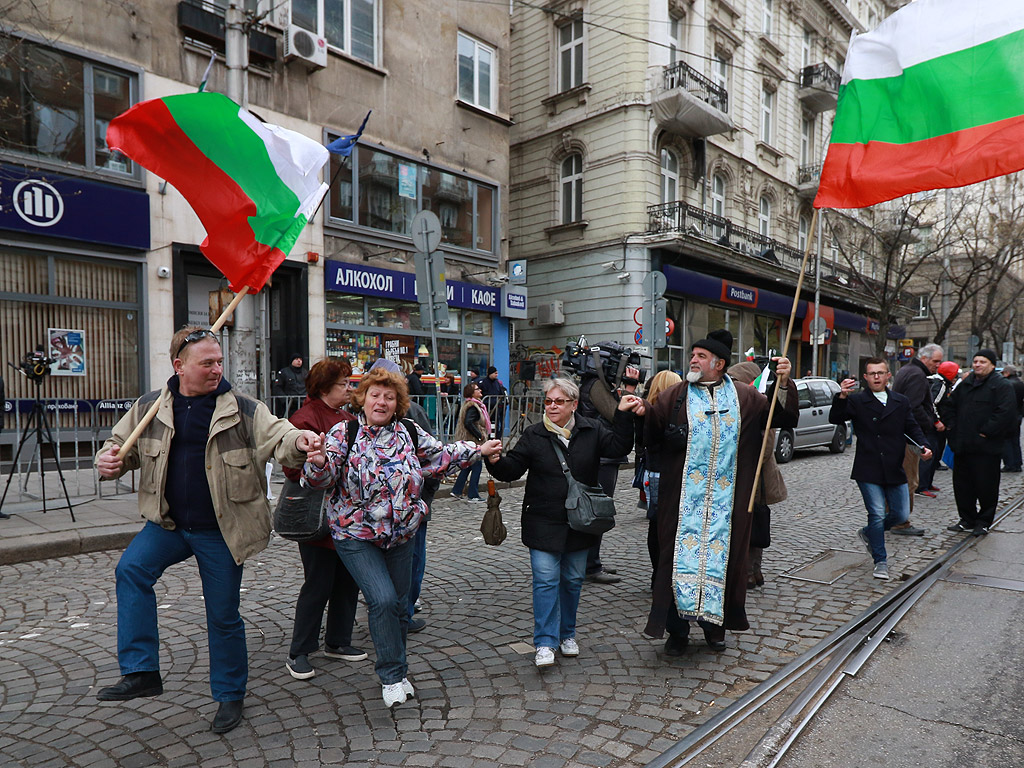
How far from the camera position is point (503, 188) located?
18.2 metres

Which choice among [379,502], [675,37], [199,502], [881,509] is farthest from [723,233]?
[199,502]

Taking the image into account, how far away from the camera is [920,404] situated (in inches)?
335

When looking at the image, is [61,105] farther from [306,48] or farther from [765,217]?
[765,217]

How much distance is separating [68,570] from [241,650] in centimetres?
369

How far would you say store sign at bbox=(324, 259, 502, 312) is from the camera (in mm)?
14469

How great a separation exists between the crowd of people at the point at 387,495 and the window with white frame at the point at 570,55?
18.8m

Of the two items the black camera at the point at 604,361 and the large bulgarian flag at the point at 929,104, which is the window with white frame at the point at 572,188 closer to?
the black camera at the point at 604,361

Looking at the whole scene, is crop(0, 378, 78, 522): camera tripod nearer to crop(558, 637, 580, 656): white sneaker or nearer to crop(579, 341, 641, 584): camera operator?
crop(579, 341, 641, 584): camera operator

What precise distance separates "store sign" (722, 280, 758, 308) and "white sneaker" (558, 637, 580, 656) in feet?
65.1

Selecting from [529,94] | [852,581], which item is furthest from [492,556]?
[529,94]

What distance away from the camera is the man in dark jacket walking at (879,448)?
583 cm

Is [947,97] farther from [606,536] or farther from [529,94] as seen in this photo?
[529,94]

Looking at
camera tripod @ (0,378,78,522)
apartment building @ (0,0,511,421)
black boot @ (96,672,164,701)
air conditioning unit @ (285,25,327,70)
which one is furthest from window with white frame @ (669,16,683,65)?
black boot @ (96,672,164,701)

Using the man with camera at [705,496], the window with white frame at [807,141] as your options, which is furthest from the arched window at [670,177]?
the man with camera at [705,496]
